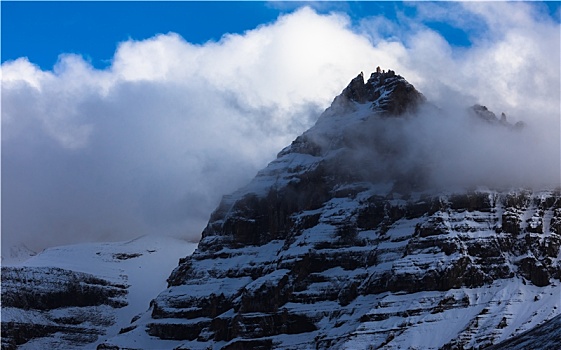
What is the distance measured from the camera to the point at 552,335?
589ft

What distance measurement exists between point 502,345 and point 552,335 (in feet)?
31.9

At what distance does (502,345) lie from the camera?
18738 cm
